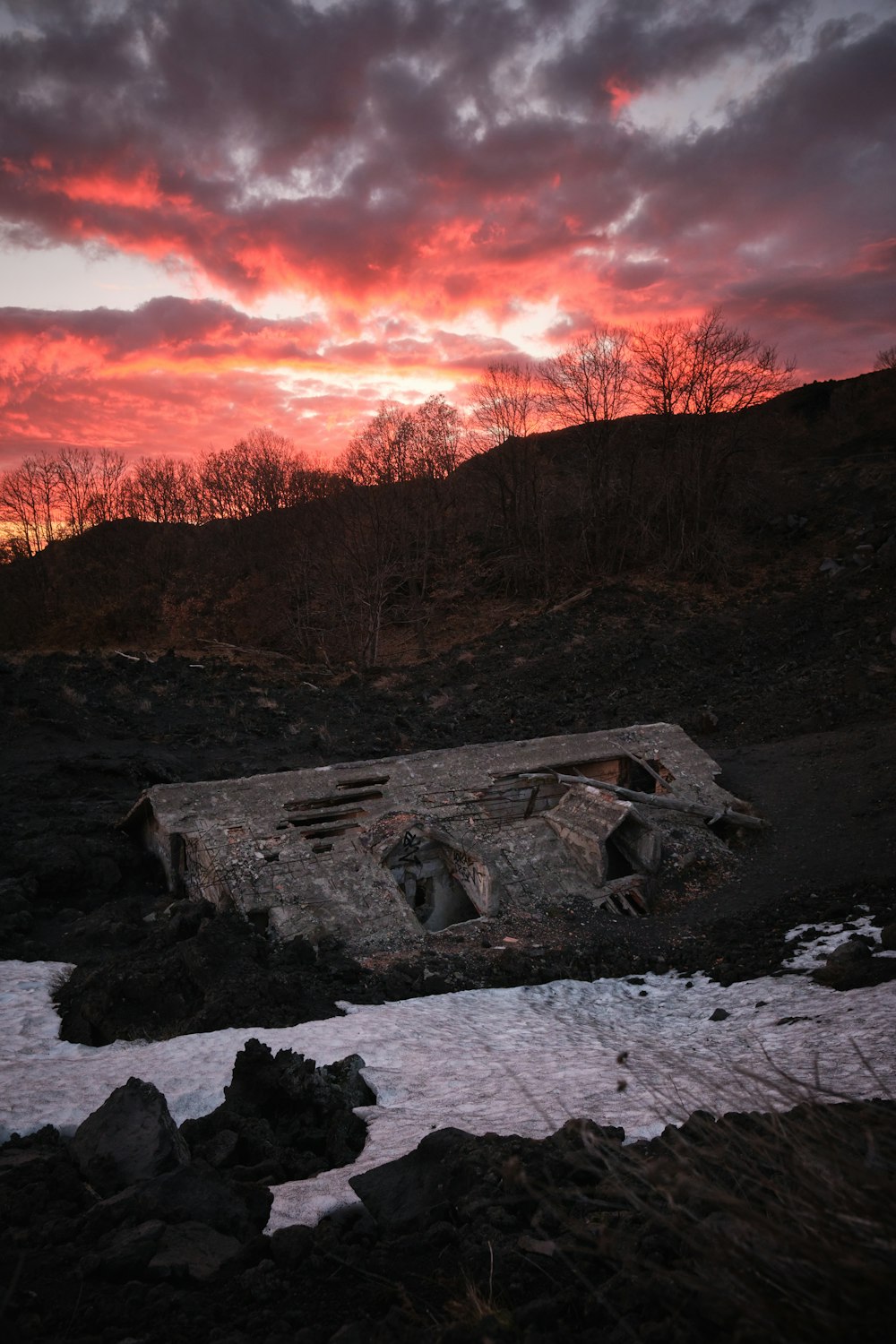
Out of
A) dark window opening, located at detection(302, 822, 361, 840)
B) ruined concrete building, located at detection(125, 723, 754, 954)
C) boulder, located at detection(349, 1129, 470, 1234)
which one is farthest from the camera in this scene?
dark window opening, located at detection(302, 822, 361, 840)

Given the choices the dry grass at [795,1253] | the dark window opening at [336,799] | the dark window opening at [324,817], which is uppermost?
the dry grass at [795,1253]

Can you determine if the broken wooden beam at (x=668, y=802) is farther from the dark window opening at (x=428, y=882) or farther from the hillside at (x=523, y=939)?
the dark window opening at (x=428, y=882)

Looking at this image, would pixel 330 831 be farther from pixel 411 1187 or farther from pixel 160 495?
pixel 160 495

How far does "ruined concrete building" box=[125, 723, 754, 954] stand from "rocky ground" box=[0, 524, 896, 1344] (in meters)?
0.56

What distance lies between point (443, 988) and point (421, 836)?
9.04 ft

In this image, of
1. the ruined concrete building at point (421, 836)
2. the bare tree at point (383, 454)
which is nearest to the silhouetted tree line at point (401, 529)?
the bare tree at point (383, 454)

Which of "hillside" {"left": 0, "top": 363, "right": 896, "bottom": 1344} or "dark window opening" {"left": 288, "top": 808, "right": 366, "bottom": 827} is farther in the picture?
"dark window opening" {"left": 288, "top": 808, "right": 366, "bottom": 827}

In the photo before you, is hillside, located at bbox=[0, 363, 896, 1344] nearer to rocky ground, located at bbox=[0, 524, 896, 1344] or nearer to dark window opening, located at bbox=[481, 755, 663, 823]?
rocky ground, located at bbox=[0, 524, 896, 1344]

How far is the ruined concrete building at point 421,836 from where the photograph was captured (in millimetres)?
8195

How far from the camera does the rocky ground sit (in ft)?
7.07

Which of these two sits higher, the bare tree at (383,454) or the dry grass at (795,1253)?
the bare tree at (383,454)

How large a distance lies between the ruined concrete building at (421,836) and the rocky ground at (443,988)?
0.56 meters

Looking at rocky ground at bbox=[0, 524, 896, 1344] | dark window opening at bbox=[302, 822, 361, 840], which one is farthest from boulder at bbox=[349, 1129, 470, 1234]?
dark window opening at bbox=[302, 822, 361, 840]

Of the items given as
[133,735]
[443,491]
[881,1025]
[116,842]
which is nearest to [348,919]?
[116,842]
